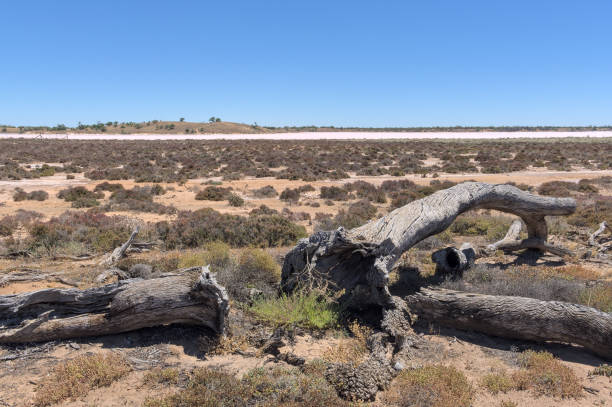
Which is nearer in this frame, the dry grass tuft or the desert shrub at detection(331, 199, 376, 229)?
the dry grass tuft

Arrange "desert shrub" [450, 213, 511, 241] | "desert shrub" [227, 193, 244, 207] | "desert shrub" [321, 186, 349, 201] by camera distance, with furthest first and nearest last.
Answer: "desert shrub" [321, 186, 349, 201] → "desert shrub" [227, 193, 244, 207] → "desert shrub" [450, 213, 511, 241]

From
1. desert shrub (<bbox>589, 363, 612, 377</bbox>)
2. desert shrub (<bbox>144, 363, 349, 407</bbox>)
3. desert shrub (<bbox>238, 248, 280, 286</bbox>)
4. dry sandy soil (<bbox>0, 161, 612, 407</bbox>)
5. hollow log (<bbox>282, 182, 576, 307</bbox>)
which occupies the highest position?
hollow log (<bbox>282, 182, 576, 307</bbox>)

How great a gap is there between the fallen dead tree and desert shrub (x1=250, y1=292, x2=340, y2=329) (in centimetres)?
26

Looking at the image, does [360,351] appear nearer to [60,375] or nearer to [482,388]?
[482,388]

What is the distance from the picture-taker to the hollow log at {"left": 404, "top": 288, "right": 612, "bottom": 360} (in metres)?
4.54

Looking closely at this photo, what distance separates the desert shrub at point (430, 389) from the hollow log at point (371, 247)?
1250mm

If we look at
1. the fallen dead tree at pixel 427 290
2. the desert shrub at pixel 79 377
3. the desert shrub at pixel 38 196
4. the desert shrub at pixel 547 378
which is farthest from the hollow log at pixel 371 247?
the desert shrub at pixel 38 196

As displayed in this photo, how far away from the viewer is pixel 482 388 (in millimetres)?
4168

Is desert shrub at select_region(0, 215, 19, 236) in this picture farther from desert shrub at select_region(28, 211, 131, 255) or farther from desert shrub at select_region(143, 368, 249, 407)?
desert shrub at select_region(143, 368, 249, 407)

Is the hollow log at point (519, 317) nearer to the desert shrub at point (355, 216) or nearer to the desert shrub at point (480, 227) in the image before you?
the desert shrub at point (480, 227)

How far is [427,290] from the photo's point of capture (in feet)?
18.2

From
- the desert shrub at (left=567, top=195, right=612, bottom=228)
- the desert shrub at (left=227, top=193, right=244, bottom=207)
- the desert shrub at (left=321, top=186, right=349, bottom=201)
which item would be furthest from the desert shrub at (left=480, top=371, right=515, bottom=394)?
the desert shrub at (left=321, top=186, right=349, bottom=201)

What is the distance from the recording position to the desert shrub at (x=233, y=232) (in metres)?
9.80

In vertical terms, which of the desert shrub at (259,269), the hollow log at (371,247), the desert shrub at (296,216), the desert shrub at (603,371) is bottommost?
the desert shrub at (296,216)
